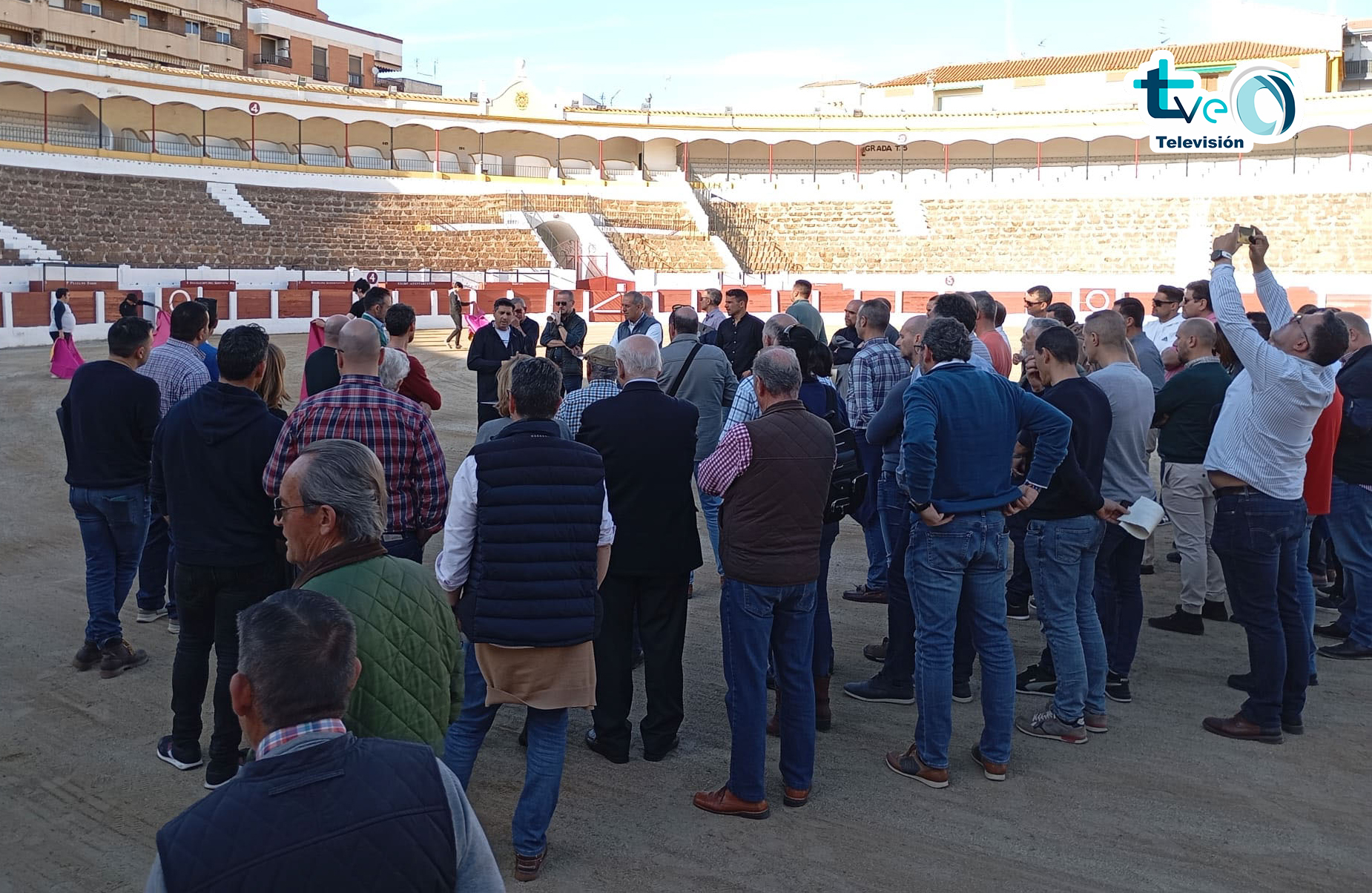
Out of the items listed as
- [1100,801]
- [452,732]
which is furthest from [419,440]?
[1100,801]

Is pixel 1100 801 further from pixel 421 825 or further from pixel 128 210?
pixel 128 210

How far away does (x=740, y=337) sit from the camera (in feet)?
31.0

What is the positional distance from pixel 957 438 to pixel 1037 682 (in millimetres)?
1933

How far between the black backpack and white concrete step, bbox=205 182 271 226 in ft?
107

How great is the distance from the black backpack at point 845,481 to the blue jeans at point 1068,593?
0.79 meters

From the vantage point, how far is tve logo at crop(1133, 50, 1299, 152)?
138 ft

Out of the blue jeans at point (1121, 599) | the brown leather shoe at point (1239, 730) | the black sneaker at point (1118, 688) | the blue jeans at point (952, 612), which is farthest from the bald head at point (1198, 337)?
the blue jeans at point (952, 612)

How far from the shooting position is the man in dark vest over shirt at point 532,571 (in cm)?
360

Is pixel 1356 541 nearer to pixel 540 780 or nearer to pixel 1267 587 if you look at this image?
pixel 1267 587

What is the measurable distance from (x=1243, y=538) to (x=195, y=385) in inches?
204

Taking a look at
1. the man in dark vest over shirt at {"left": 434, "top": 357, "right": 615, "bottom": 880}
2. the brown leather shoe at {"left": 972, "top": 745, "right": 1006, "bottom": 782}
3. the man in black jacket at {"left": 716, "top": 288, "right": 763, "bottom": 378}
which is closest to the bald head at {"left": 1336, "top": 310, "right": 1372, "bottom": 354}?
the brown leather shoe at {"left": 972, "top": 745, "right": 1006, "bottom": 782}

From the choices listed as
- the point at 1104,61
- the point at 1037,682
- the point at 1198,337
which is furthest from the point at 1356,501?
the point at 1104,61

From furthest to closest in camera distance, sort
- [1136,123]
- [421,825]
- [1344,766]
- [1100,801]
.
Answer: [1136,123], [1344,766], [1100,801], [421,825]

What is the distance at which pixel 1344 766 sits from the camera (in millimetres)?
4633
